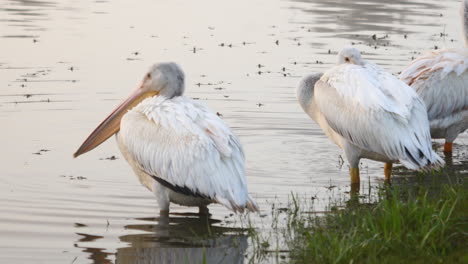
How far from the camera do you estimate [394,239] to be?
5.63 meters

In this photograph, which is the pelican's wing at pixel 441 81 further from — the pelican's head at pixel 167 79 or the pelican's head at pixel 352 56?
the pelican's head at pixel 167 79

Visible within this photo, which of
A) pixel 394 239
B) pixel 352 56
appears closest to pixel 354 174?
pixel 352 56

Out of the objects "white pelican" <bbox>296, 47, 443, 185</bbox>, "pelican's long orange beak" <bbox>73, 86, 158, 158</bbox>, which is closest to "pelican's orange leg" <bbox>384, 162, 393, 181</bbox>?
"white pelican" <bbox>296, 47, 443, 185</bbox>

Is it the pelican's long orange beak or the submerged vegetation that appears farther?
the pelican's long orange beak

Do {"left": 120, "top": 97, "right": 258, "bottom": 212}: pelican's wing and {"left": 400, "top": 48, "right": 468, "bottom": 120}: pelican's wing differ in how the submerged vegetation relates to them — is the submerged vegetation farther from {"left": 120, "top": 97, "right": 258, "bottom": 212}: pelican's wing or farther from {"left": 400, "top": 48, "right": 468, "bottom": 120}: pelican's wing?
{"left": 400, "top": 48, "right": 468, "bottom": 120}: pelican's wing

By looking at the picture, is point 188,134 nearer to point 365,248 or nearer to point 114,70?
point 365,248

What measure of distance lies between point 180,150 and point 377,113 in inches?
69.5

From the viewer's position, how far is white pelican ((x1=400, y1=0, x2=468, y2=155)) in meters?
9.43

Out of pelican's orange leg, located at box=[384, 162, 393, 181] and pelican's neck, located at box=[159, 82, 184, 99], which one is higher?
pelican's neck, located at box=[159, 82, 184, 99]

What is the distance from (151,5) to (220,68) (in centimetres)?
661

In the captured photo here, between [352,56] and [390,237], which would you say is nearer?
[390,237]

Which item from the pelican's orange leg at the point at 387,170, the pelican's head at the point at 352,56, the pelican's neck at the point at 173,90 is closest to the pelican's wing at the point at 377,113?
the pelican's orange leg at the point at 387,170

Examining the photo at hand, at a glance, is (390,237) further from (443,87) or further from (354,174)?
(443,87)

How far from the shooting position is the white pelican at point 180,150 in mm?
6723
